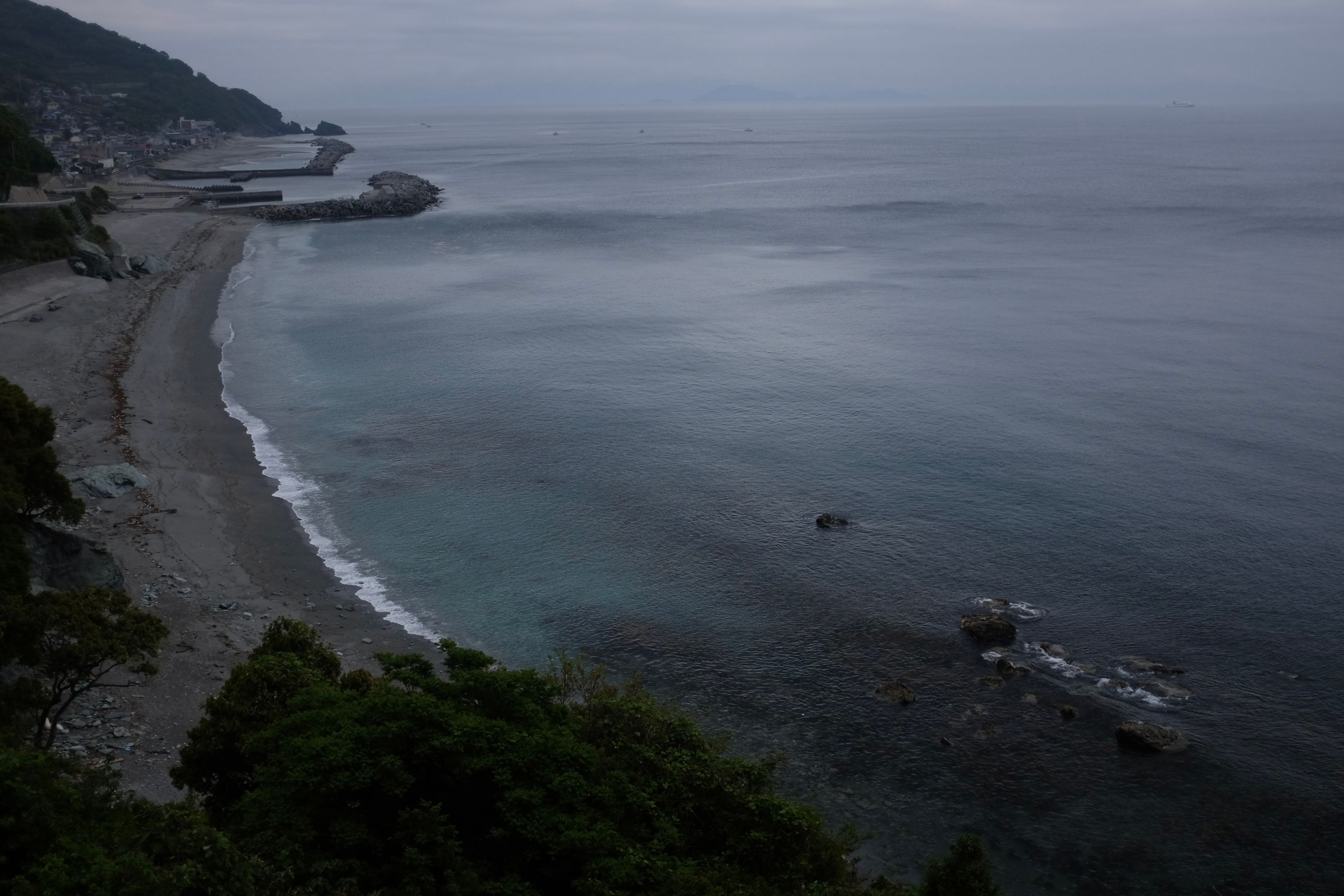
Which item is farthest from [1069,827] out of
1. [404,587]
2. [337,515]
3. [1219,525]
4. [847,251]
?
[847,251]

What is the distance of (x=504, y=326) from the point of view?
5675 cm

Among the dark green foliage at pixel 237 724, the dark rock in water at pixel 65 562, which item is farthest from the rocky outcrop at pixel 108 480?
the dark green foliage at pixel 237 724

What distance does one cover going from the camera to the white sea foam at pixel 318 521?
26.1m

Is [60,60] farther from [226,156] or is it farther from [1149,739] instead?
[1149,739]

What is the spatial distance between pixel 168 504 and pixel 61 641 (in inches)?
561

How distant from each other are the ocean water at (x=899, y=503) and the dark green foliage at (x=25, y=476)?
7.75 metres

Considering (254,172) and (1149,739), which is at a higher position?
Result: (254,172)

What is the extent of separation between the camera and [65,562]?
2256cm

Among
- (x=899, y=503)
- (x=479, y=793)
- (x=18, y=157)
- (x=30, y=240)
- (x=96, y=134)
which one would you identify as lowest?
(x=899, y=503)

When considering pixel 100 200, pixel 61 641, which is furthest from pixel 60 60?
pixel 61 641

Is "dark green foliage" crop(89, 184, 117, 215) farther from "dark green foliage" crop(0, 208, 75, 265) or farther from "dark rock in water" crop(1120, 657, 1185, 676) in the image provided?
"dark rock in water" crop(1120, 657, 1185, 676)

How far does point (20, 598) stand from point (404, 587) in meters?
11.1

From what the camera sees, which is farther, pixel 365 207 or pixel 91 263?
pixel 365 207

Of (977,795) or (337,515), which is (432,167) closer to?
(337,515)
